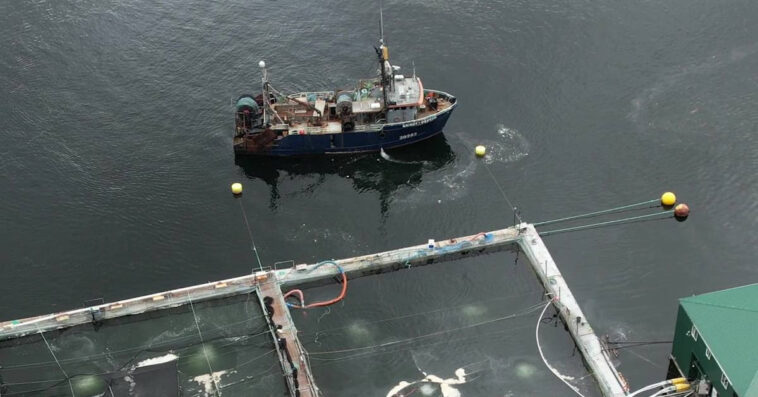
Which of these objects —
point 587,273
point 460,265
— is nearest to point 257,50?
point 460,265

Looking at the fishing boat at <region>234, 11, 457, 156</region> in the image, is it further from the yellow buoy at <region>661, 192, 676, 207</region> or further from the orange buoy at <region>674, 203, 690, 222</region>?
the orange buoy at <region>674, 203, 690, 222</region>

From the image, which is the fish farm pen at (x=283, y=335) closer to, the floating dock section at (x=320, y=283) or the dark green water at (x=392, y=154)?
the floating dock section at (x=320, y=283)

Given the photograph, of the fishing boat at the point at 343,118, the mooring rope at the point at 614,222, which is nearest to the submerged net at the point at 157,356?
the fishing boat at the point at 343,118

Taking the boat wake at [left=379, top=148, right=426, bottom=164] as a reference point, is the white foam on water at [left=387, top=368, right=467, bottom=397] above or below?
below

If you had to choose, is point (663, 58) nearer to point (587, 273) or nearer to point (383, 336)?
point (587, 273)

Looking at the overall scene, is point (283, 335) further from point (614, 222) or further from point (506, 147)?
point (506, 147)

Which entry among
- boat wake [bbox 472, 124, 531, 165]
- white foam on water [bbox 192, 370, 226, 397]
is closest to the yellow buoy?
boat wake [bbox 472, 124, 531, 165]
